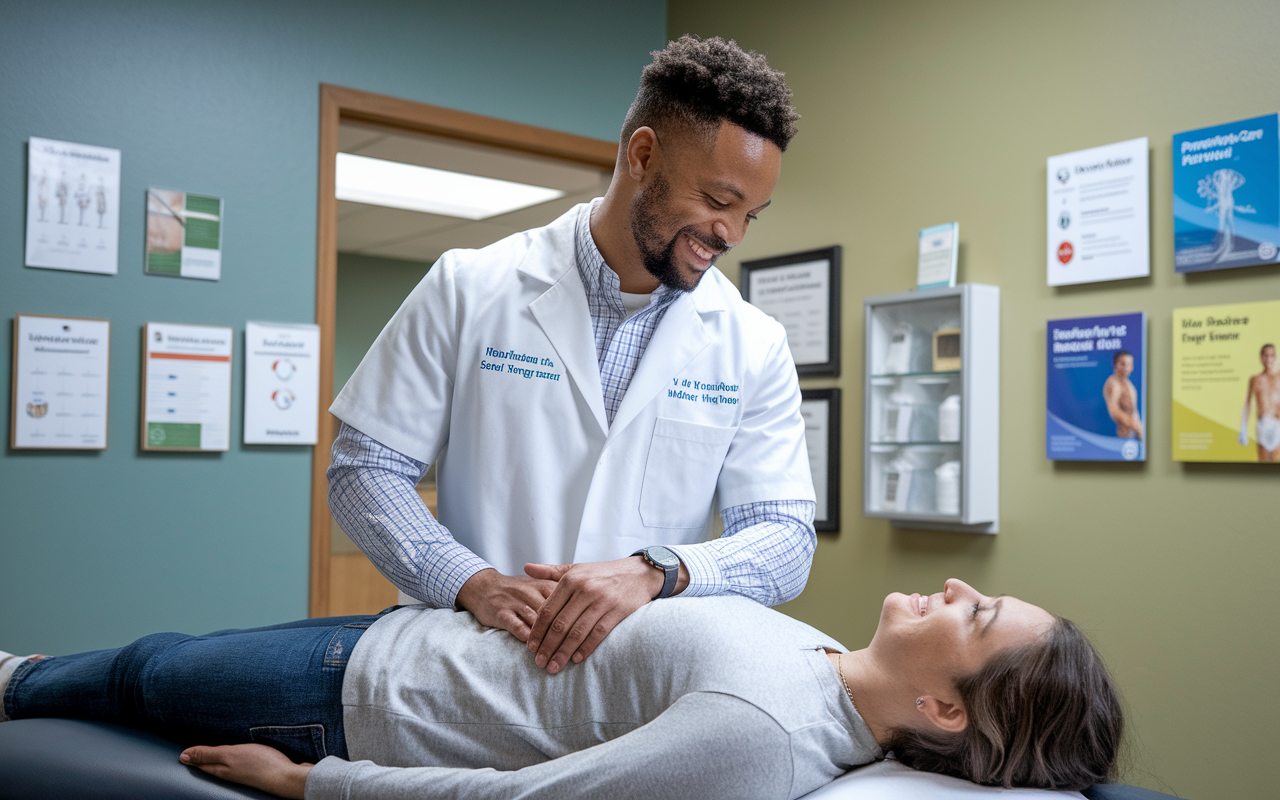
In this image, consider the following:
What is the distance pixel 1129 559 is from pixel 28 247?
8.88ft

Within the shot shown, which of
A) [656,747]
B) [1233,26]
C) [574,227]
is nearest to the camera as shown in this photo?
[656,747]

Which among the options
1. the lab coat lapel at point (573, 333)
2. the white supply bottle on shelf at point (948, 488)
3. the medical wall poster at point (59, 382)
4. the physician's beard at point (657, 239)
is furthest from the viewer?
the white supply bottle on shelf at point (948, 488)

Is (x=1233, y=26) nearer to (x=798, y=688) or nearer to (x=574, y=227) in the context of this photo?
(x=574, y=227)

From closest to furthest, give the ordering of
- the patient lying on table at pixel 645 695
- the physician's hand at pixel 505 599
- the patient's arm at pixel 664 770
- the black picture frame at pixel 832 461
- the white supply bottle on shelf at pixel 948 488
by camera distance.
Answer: the patient's arm at pixel 664 770 < the patient lying on table at pixel 645 695 < the physician's hand at pixel 505 599 < the white supply bottle on shelf at pixel 948 488 < the black picture frame at pixel 832 461

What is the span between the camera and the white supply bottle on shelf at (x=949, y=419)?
8.16 feet

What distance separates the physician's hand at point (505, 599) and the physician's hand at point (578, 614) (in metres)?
0.03

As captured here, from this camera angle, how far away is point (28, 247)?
2387mm

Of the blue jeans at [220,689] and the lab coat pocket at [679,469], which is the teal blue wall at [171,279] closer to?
the blue jeans at [220,689]

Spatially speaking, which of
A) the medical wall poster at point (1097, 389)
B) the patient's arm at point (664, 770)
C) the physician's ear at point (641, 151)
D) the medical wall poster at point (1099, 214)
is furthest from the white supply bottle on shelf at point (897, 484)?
the patient's arm at point (664, 770)

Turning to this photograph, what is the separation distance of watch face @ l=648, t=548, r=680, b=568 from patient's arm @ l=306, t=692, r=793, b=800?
25 centimetres

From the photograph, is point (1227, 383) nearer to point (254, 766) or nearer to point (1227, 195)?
point (1227, 195)

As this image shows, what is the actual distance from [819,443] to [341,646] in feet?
6.06

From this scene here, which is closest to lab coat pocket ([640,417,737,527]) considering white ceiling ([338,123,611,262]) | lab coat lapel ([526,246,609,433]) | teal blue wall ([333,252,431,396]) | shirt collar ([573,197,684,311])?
lab coat lapel ([526,246,609,433])

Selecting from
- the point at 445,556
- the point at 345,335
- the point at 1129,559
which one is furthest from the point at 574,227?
the point at 345,335
